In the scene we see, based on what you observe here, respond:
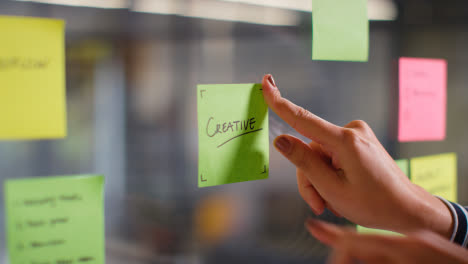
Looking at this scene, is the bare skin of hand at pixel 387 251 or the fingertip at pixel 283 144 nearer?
the bare skin of hand at pixel 387 251

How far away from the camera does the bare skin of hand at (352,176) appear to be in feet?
1.75

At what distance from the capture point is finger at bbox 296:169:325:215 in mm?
597

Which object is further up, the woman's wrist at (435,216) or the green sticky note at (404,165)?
the green sticky note at (404,165)

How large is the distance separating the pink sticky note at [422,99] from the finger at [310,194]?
0.85ft

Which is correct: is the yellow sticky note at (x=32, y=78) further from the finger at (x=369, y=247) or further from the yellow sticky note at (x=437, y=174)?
the yellow sticky note at (x=437, y=174)

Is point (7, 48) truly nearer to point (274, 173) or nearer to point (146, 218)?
point (146, 218)

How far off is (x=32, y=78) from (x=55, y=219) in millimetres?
180

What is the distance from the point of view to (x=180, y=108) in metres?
0.52

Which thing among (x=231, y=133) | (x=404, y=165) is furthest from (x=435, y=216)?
(x=231, y=133)

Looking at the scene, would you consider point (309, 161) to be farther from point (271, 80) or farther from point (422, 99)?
point (422, 99)

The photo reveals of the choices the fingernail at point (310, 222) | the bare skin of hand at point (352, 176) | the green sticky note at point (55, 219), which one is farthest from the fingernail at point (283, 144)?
the green sticky note at point (55, 219)

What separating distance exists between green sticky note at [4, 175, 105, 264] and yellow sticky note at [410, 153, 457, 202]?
0.63 meters

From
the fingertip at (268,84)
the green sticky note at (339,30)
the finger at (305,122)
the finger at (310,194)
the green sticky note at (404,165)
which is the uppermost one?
the green sticky note at (339,30)

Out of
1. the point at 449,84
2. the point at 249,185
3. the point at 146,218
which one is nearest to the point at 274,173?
the point at 249,185
